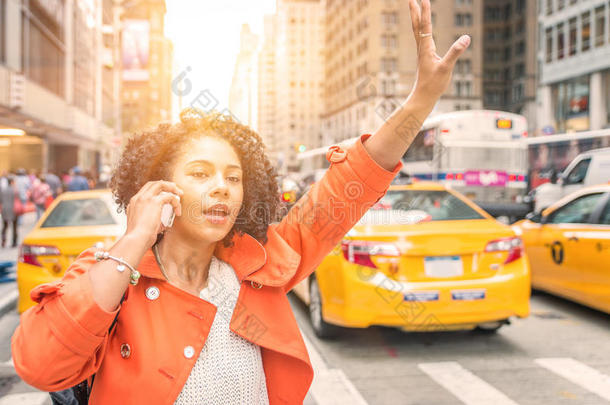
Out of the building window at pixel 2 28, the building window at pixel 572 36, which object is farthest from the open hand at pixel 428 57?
the building window at pixel 572 36

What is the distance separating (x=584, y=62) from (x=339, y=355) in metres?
35.9

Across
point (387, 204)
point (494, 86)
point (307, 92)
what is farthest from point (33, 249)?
point (307, 92)

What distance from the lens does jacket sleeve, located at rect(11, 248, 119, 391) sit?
141 cm

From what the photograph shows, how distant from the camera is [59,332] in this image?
1.40m

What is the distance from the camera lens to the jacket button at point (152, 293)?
1.69 metres

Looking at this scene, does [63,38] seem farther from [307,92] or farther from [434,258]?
[307,92]

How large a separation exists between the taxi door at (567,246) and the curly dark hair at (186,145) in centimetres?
550

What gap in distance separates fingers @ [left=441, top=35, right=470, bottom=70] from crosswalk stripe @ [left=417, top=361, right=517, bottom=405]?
10.3ft

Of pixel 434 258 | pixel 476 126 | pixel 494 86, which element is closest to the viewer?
pixel 434 258

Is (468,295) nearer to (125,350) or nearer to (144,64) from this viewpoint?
(125,350)

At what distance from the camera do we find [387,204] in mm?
6301

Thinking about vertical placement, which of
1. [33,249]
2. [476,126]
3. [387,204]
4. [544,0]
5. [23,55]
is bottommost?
[33,249]

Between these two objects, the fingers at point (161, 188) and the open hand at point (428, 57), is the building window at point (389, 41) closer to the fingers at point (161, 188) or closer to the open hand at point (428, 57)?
the open hand at point (428, 57)

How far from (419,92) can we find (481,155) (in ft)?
58.8
